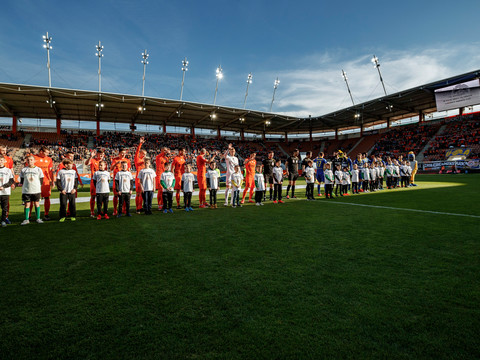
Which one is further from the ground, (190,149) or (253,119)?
(253,119)

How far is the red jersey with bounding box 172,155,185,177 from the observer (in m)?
8.13

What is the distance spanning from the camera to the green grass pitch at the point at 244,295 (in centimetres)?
171

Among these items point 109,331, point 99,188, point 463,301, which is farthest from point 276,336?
point 99,188

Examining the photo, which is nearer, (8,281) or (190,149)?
(8,281)

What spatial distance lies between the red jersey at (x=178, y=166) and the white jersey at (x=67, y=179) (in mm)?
2785

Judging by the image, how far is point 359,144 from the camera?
4459 cm

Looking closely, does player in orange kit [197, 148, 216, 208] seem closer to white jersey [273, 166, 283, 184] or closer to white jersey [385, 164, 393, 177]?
white jersey [273, 166, 283, 184]

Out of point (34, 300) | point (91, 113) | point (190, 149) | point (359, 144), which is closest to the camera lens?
point (34, 300)

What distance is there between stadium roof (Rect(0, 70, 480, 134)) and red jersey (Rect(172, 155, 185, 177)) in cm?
2437

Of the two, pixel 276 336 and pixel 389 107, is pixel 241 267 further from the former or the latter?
pixel 389 107

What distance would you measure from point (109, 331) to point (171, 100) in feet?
105

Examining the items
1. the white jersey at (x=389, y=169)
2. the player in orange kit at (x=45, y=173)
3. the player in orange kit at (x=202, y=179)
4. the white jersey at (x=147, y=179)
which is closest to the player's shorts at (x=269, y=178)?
the player in orange kit at (x=202, y=179)

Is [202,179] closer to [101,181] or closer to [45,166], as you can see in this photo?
[101,181]

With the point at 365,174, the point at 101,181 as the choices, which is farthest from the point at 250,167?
the point at 365,174
